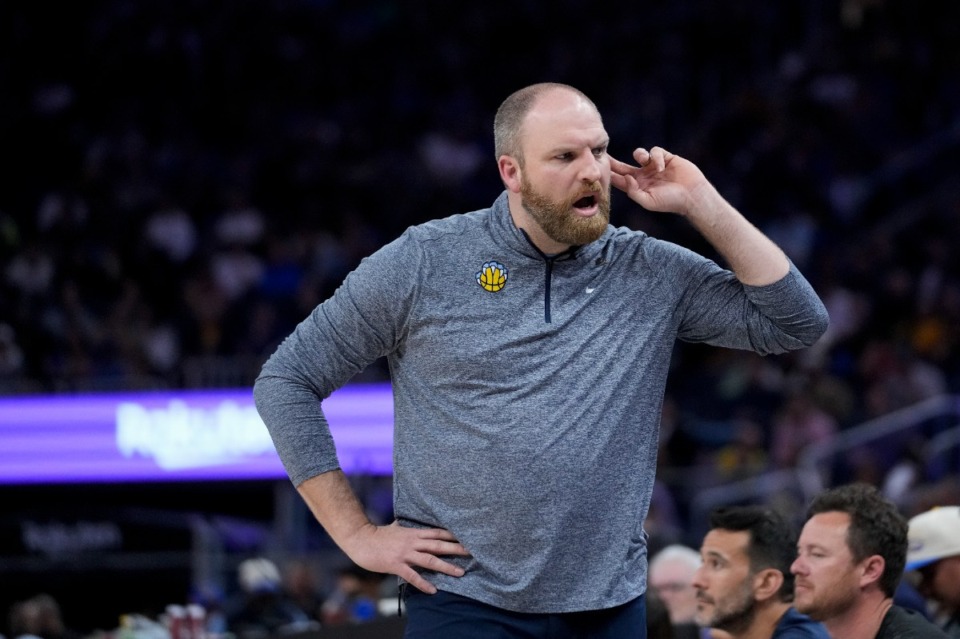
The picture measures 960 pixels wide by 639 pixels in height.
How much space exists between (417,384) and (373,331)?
0.46 feet

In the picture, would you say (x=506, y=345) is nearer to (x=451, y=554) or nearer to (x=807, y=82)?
(x=451, y=554)

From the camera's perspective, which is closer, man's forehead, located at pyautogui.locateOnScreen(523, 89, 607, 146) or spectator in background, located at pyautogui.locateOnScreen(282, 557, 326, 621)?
man's forehead, located at pyautogui.locateOnScreen(523, 89, 607, 146)

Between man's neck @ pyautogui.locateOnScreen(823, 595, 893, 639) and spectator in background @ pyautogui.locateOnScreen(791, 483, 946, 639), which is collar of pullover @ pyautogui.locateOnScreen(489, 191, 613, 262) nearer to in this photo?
spectator in background @ pyautogui.locateOnScreen(791, 483, 946, 639)

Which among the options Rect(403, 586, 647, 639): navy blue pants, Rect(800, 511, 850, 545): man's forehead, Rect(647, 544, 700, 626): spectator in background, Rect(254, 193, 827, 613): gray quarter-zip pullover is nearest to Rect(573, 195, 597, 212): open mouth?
Rect(254, 193, 827, 613): gray quarter-zip pullover

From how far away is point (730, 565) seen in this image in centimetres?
453

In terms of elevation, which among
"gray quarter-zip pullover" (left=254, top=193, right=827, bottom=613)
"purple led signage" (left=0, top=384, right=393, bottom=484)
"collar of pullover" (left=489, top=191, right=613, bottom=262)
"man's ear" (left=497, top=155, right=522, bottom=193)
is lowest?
"gray quarter-zip pullover" (left=254, top=193, right=827, bottom=613)

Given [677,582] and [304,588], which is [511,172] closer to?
[677,582]

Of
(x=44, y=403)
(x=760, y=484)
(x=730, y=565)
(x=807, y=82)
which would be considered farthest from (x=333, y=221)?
(x=730, y=565)

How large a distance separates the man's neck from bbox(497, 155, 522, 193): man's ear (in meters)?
1.69

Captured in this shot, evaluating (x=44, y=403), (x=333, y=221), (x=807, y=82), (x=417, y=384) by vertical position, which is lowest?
(x=417, y=384)

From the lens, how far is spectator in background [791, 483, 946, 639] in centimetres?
404

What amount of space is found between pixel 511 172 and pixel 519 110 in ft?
0.42

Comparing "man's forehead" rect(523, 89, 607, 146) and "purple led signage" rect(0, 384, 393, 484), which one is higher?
"purple led signage" rect(0, 384, 393, 484)

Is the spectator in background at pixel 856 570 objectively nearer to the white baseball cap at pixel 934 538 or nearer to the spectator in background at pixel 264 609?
the white baseball cap at pixel 934 538
